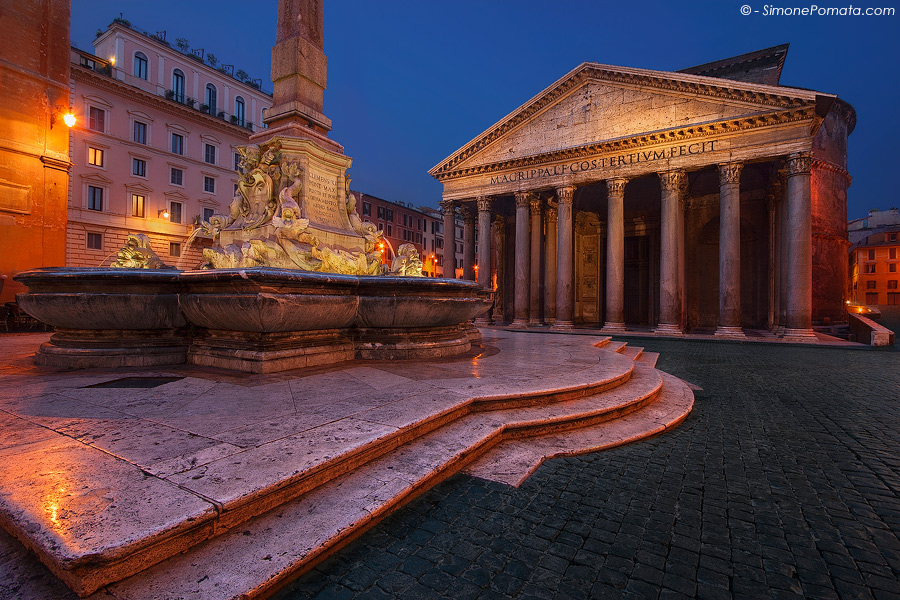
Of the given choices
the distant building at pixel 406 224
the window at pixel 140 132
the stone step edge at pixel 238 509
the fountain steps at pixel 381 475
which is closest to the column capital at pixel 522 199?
the fountain steps at pixel 381 475

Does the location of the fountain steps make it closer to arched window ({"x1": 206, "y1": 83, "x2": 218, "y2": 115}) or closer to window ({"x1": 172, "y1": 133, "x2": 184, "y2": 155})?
window ({"x1": 172, "y1": 133, "x2": 184, "y2": 155})

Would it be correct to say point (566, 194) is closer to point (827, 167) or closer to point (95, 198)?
point (827, 167)

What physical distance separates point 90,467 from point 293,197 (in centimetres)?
526

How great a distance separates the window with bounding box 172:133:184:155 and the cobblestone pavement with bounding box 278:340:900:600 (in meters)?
35.4

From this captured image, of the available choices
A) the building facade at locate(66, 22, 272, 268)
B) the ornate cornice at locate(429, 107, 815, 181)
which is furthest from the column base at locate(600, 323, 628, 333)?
the building facade at locate(66, 22, 272, 268)

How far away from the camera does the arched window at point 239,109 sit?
A: 3600 centimetres

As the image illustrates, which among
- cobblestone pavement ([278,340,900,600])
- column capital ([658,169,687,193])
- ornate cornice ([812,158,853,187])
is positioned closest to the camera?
cobblestone pavement ([278,340,900,600])

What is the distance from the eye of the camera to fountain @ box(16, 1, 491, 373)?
4934 millimetres

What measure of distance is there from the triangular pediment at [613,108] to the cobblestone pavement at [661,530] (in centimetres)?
1837

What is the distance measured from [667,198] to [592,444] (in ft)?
62.4

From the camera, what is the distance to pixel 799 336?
55.3 feet

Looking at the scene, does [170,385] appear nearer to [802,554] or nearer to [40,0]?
[802,554]

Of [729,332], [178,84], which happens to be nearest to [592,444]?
[729,332]

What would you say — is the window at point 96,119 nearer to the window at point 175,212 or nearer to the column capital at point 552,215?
the window at point 175,212
